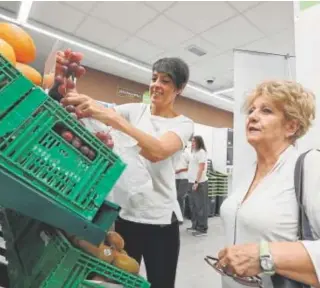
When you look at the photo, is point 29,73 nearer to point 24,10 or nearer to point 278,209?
point 278,209

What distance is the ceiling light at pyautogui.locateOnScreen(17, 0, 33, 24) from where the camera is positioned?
4004 mm

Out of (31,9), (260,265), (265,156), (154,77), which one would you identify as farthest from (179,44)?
(260,265)

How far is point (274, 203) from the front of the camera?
92 centimetres

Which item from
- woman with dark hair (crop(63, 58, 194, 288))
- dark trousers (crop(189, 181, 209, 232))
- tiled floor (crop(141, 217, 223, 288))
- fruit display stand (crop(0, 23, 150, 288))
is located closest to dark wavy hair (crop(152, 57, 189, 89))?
woman with dark hair (crop(63, 58, 194, 288))

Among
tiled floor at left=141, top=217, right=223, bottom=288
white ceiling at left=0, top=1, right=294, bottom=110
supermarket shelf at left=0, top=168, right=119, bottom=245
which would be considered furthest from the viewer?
white ceiling at left=0, top=1, right=294, bottom=110

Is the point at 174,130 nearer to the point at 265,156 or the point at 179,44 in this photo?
the point at 265,156

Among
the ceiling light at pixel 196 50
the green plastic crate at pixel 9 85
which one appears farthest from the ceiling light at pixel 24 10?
the green plastic crate at pixel 9 85

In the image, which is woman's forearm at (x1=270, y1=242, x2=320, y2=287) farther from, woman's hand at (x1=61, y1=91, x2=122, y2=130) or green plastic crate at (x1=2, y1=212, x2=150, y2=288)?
woman's hand at (x1=61, y1=91, x2=122, y2=130)

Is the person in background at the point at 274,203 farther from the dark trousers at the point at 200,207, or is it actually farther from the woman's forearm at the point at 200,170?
the dark trousers at the point at 200,207

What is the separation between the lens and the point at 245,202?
1.01 meters

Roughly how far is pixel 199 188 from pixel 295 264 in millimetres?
4277

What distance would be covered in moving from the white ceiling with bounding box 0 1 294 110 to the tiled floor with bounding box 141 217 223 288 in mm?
3125

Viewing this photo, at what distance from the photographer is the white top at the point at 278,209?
82 cm

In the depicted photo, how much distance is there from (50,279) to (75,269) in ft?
0.19
